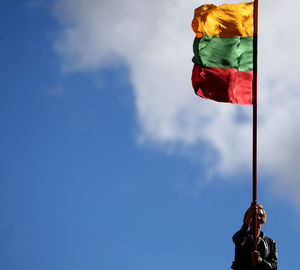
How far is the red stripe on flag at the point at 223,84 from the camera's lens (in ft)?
45.9

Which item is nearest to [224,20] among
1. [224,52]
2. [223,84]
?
[224,52]

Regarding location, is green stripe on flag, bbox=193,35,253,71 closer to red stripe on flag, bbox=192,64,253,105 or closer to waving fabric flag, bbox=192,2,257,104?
waving fabric flag, bbox=192,2,257,104

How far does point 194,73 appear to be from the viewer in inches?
578

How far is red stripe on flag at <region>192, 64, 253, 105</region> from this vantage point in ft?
45.9

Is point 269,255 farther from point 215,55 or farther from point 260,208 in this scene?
point 215,55

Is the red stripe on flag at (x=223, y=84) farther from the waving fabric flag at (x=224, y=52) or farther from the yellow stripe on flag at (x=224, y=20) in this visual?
the yellow stripe on flag at (x=224, y=20)

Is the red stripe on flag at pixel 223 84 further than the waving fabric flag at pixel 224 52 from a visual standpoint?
No

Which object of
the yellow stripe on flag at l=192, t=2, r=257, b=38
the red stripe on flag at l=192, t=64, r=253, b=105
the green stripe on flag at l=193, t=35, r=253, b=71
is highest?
the yellow stripe on flag at l=192, t=2, r=257, b=38

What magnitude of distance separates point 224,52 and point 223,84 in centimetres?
93

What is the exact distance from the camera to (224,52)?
14.6 m

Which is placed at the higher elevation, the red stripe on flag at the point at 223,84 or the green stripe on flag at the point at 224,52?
the green stripe on flag at the point at 224,52

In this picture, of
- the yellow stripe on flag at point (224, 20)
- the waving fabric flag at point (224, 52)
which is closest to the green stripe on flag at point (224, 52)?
the waving fabric flag at point (224, 52)

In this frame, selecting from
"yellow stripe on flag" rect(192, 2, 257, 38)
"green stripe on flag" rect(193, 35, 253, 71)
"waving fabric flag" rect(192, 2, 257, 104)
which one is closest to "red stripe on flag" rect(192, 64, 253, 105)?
"waving fabric flag" rect(192, 2, 257, 104)

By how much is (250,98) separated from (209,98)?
1054 mm
